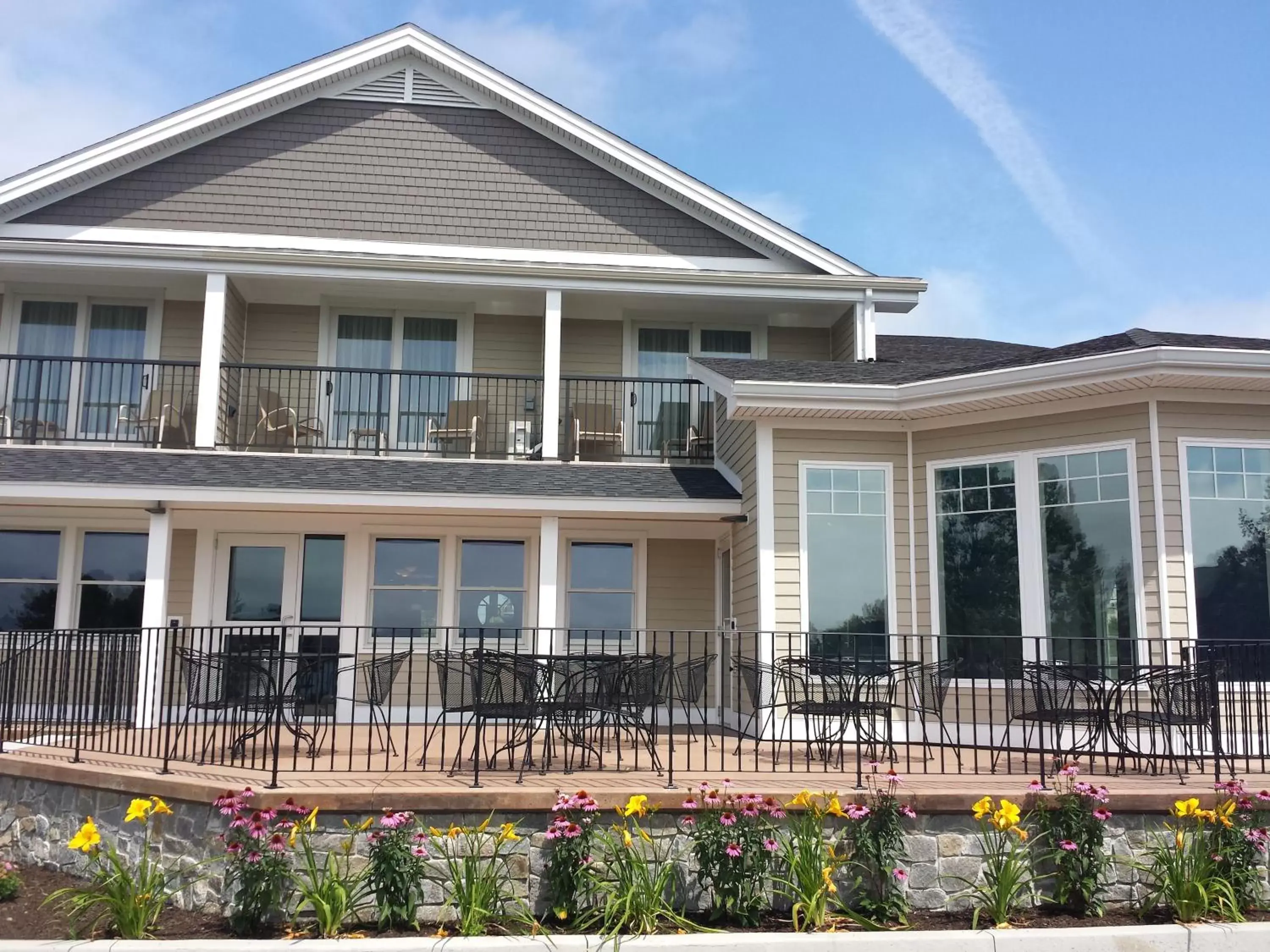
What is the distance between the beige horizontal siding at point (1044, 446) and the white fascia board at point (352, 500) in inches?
81.2

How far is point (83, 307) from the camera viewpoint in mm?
13805

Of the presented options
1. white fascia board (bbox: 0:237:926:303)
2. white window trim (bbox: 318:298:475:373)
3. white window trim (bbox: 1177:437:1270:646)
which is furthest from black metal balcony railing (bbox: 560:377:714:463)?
white window trim (bbox: 1177:437:1270:646)

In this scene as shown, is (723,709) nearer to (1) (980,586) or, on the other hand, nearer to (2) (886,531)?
(2) (886,531)

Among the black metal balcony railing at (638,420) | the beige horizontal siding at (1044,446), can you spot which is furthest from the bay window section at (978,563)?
the black metal balcony railing at (638,420)

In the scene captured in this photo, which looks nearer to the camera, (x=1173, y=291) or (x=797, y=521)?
(x=797, y=521)

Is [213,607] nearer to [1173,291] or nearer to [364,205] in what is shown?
[364,205]

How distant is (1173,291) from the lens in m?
35.0

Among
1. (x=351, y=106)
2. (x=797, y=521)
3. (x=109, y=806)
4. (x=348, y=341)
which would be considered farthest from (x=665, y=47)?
(x=109, y=806)

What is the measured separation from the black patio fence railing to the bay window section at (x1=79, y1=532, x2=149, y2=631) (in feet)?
5.19

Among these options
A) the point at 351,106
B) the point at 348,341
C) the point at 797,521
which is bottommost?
the point at 797,521

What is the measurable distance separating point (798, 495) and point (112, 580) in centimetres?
Answer: 853

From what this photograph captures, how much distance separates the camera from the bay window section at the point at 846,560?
10328 mm

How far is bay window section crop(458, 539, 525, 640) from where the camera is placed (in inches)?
521

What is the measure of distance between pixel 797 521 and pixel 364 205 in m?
7.38
